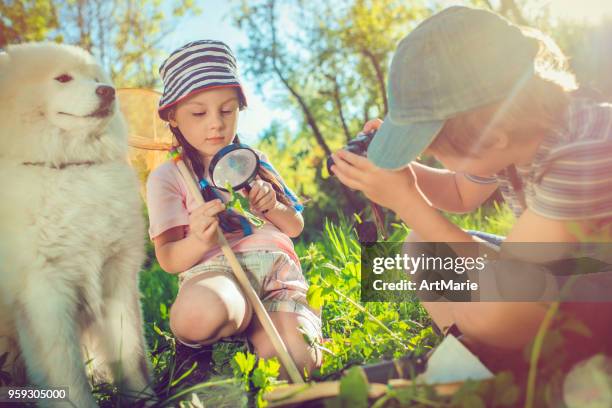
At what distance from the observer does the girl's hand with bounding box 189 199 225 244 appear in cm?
171

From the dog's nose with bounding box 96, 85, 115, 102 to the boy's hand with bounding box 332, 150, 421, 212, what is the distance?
2.27ft

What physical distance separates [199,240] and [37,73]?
2.22ft

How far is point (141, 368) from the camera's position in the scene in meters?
1.73

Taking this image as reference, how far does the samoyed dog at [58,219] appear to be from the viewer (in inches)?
60.8

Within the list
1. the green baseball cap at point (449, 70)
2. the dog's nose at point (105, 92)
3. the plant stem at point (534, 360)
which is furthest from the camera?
the dog's nose at point (105, 92)

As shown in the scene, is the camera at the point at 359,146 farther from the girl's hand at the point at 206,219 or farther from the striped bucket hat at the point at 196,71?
the striped bucket hat at the point at 196,71

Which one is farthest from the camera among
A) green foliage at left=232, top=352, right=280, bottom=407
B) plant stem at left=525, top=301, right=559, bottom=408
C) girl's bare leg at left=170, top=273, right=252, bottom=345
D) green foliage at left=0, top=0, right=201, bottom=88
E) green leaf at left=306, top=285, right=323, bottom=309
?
green foliage at left=0, top=0, right=201, bottom=88

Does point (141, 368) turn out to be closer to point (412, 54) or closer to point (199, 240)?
point (199, 240)

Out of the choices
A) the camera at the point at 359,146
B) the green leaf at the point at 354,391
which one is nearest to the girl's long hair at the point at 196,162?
the camera at the point at 359,146

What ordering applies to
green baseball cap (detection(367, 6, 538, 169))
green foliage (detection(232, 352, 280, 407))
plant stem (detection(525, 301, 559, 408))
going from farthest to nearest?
green foliage (detection(232, 352, 280, 407)) < green baseball cap (detection(367, 6, 538, 169)) < plant stem (detection(525, 301, 559, 408))

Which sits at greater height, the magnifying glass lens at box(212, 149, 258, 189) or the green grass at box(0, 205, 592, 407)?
the magnifying glass lens at box(212, 149, 258, 189)

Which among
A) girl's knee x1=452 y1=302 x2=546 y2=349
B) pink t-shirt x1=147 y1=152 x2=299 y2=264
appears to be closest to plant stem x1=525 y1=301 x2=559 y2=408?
girl's knee x1=452 y1=302 x2=546 y2=349

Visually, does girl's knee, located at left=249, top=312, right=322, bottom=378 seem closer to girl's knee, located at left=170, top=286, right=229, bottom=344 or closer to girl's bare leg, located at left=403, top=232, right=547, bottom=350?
girl's knee, located at left=170, top=286, right=229, bottom=344

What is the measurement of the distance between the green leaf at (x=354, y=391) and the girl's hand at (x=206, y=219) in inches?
30.7
